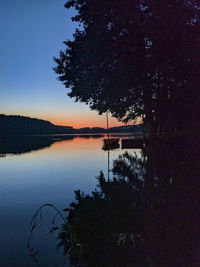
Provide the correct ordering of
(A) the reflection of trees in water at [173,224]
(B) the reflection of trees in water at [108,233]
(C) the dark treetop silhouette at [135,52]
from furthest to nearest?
(C) the dark treetop silhouette at [135,52]
(B) the reflection of trees in water at [108,233]
(A) the reflection of trees in water at [173,224]

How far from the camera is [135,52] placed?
19484mm

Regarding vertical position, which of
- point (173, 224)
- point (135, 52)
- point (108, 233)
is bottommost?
point (108, 233)

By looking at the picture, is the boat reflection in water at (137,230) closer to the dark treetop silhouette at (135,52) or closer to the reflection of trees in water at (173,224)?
the reflection of trees in water at (173,224)

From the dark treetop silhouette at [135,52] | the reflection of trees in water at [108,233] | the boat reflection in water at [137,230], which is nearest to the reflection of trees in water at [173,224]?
the boat reflection in water at [137,230]

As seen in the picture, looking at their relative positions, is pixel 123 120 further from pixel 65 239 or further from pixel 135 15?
pixel 65 239

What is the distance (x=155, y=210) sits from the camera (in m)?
8.85

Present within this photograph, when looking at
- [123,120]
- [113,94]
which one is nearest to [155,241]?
[113,94]

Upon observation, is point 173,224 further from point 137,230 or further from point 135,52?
point 135,52

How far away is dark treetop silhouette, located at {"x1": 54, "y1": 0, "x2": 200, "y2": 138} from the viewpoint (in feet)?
58.6

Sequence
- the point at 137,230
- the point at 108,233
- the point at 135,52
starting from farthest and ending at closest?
the point at 135,52 → the point at 137,230 → the point at 108,233

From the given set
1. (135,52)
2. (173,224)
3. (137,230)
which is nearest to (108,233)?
(137,230)

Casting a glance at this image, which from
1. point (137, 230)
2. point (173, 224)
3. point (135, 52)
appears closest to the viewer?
point (137, 230)

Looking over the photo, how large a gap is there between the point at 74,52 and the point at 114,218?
62.2 feet

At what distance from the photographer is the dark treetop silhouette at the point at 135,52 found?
17875mm
